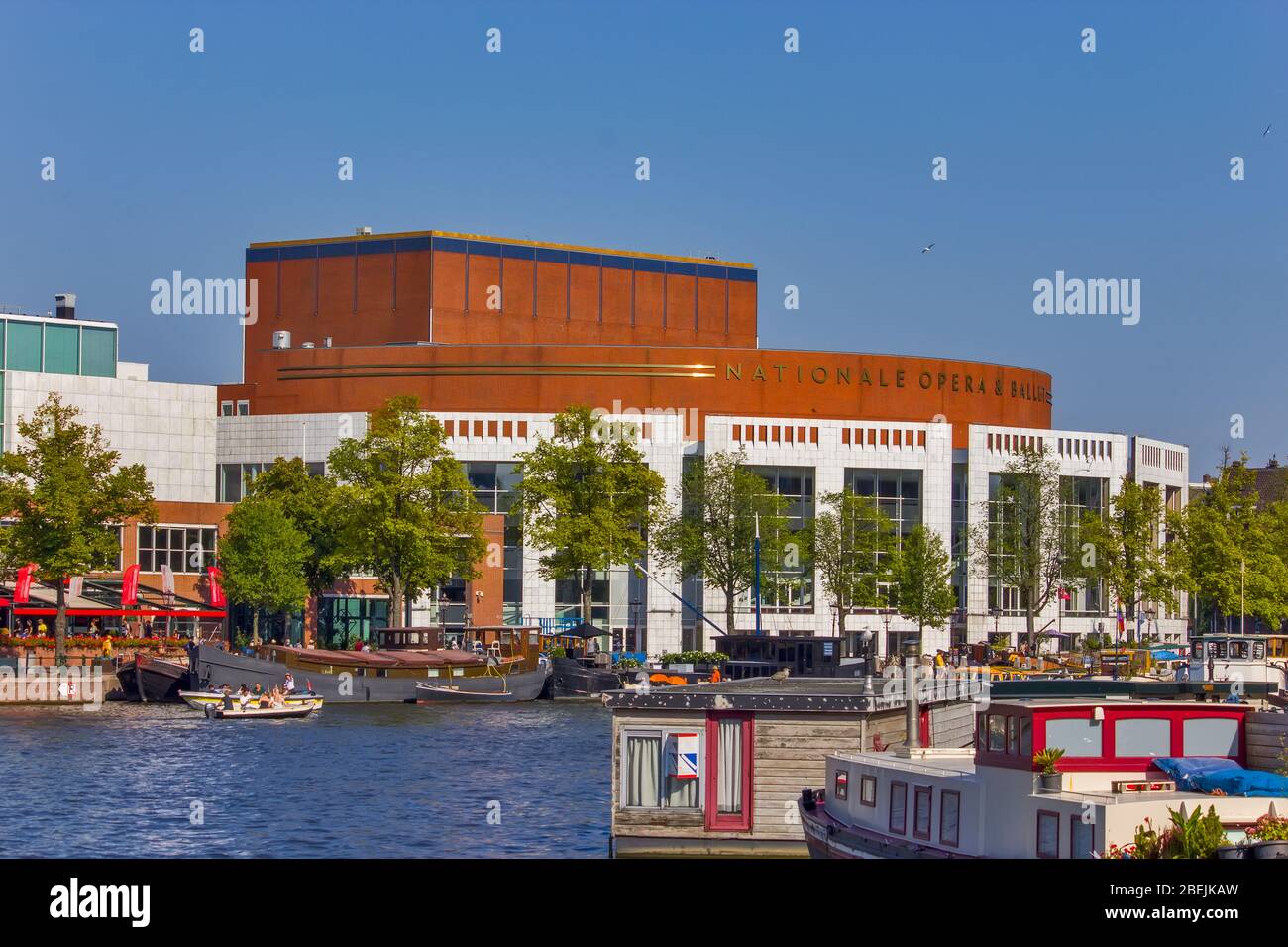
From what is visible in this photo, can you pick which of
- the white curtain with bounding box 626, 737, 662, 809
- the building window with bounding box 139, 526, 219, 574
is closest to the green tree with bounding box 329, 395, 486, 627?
the building window with bounding box 139, 526, 219, 574

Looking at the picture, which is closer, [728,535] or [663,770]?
[663,770]

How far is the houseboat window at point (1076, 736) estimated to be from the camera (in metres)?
27.6

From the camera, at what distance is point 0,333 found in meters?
146

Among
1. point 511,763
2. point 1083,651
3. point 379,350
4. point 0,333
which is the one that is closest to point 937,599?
point 1083,651

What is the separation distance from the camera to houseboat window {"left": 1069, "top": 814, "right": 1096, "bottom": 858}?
25.0m

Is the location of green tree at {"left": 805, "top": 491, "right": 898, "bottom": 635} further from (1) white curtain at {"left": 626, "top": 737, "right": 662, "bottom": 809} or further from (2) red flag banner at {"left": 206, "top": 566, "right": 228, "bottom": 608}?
(1) white curtain at {"left": 626, "top": 737, "right": 662, "bottom": 809}

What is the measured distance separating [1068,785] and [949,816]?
2.76 m

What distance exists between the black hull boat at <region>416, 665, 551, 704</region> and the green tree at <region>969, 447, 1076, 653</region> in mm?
42163

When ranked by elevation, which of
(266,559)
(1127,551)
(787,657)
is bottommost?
(787,657)

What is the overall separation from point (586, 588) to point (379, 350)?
44.2 m

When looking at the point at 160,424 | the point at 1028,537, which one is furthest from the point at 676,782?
the point at 160,424

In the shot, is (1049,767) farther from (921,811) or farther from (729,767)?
(729,767)

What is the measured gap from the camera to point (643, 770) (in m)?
38.2
